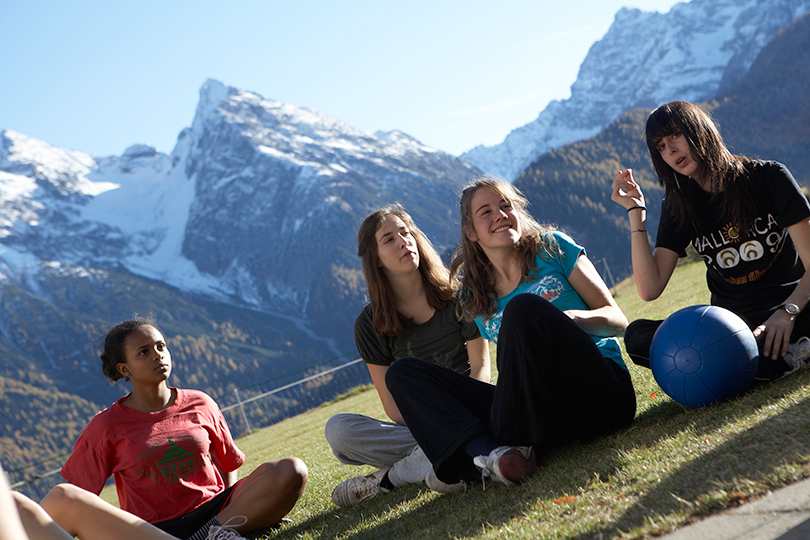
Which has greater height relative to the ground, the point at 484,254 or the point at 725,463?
the point at 484,254

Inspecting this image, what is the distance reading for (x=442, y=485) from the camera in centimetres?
346

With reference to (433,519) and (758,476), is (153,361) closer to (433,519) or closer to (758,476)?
(433,519)

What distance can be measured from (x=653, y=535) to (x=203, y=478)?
8.79ft

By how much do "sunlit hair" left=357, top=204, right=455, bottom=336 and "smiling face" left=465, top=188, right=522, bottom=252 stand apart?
1.76 feet

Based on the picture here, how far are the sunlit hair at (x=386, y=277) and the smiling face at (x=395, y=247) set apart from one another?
0.04 metres

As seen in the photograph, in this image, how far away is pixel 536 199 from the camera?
124m

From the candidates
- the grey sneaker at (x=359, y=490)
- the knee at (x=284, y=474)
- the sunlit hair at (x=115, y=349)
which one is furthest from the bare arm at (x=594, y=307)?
the sunlit hair at (x=115, y=349)

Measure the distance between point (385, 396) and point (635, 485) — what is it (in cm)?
191

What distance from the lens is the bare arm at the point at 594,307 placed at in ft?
11.5

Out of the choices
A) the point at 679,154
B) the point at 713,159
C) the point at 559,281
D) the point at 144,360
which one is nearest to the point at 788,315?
the point at 713,159

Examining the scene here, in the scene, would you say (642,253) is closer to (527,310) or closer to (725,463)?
(527,310)

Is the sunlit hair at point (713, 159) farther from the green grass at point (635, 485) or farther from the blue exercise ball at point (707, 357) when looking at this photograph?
the green grass at point (635, 485)

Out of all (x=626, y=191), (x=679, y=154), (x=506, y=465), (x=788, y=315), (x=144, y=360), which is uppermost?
(x=679, y=154)

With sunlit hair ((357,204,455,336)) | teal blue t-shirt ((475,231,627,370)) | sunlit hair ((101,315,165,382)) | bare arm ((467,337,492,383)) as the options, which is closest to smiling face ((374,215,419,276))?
sunlit hair ((357,204,455,336))
